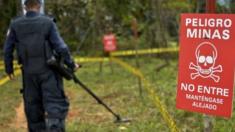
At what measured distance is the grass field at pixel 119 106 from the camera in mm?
8781

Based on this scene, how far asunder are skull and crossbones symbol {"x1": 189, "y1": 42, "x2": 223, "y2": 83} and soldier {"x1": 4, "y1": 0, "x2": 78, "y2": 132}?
6.20ft

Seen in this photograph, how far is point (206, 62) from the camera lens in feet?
18.0

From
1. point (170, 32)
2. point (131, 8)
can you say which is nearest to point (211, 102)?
point (131, 8)

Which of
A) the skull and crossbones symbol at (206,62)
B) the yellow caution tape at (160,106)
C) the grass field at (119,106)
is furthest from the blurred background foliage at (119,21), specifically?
the skull and crossbones symbol at (206,62)

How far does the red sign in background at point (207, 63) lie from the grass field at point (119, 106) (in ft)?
3.35

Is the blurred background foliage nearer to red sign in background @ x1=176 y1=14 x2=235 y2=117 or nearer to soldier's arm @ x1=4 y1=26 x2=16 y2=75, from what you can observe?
soldier's arm @ x1=4 y1=26 x2=16 y2=75

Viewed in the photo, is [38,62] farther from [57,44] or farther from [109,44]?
[109,44]

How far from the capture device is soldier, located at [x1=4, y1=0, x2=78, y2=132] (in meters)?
6.86

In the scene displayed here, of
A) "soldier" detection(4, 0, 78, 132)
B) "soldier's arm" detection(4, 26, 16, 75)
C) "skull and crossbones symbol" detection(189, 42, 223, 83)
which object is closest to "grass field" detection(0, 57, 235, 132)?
"skull and crossbones symbol" detection(189, 42, 223, 83)

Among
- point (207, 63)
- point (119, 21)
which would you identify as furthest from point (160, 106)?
point (119, 21)

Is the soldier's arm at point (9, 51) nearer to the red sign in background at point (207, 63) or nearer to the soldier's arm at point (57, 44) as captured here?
the soldier's arm at point (57, 44)

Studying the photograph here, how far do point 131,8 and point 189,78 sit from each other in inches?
586

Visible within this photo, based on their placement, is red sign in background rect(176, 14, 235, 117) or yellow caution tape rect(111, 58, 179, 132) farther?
yellow caution tape rect(111, 58, 179, 132)

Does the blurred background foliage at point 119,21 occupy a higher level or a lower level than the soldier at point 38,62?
lower
